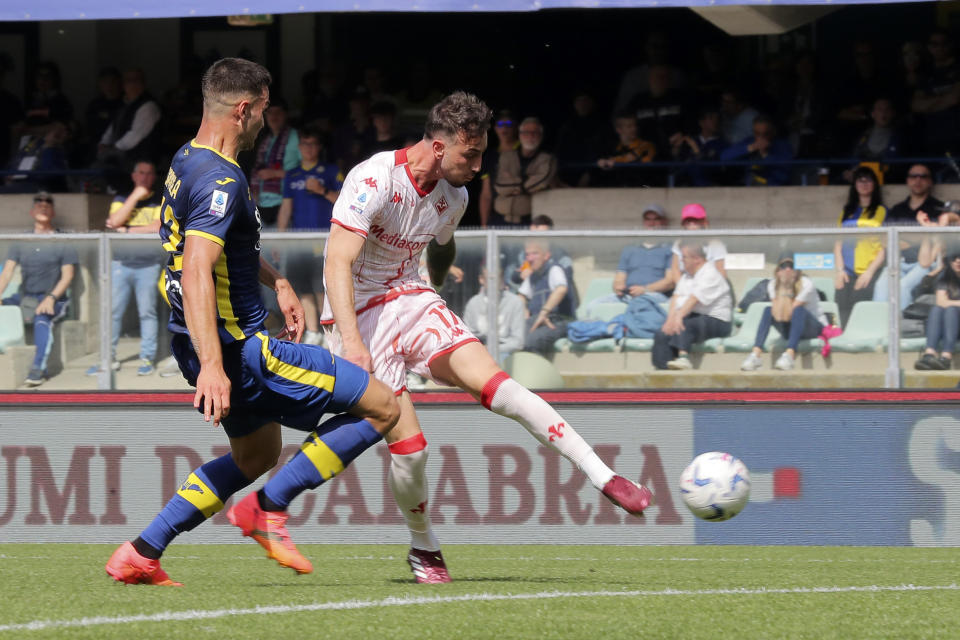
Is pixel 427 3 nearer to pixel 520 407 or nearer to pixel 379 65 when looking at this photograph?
pixel 379 65

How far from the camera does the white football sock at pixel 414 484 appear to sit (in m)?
5.70

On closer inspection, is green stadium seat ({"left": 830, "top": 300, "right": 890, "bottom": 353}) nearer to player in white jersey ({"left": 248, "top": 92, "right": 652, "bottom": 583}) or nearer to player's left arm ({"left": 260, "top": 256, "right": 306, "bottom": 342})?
player in white jersey ({"left": 248, "top": 92, "right": 652, "bottom": 583})

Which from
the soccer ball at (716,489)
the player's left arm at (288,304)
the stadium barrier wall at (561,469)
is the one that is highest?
the player's left arm at (288,304)

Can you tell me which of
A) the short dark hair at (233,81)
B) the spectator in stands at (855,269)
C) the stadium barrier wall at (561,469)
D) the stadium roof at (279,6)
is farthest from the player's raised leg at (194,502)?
the stadium roof at (279,6)

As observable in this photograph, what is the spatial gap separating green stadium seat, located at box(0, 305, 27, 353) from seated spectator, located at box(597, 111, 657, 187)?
527 cm

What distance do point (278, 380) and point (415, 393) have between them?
14.3 ft

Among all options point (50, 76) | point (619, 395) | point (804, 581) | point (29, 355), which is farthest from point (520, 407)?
point (50, 76)

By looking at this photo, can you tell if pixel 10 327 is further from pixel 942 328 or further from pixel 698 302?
pixel 942 328

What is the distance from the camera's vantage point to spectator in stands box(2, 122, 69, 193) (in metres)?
13.7

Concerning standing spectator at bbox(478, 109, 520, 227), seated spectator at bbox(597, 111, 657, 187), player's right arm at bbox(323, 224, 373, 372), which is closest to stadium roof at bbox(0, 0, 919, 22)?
seated spectator at bbox(597, 111, 657, 187)

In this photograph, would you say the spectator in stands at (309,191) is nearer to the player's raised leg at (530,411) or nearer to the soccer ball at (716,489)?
the player's raised leg at (530,411)

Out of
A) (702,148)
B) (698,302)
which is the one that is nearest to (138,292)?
(698,302)

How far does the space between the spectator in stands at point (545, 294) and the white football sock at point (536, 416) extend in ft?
12.9

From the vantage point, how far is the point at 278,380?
5.09m
